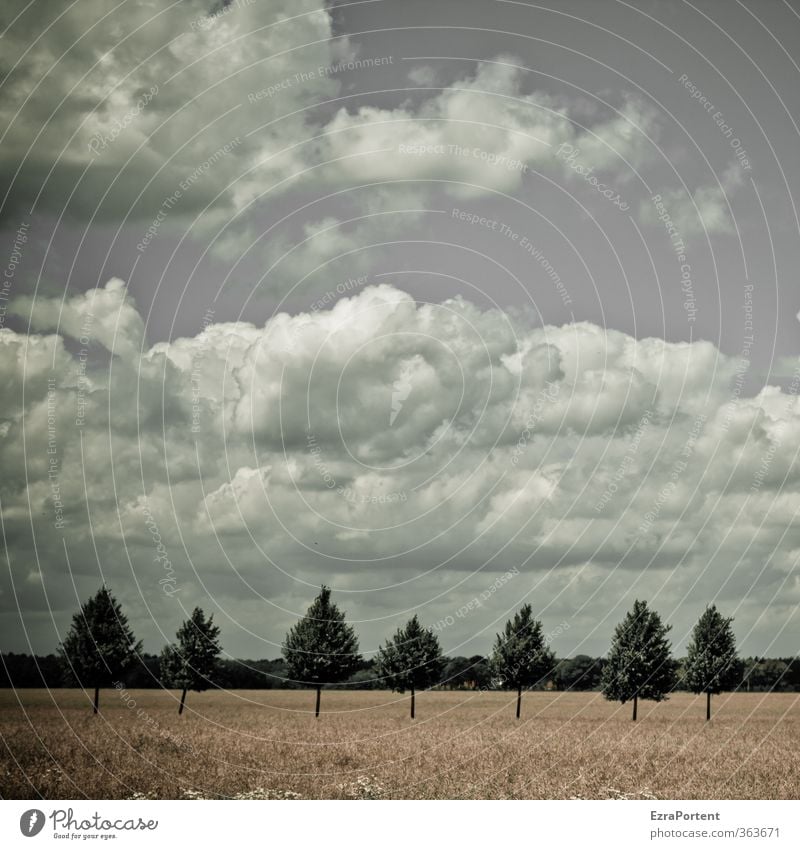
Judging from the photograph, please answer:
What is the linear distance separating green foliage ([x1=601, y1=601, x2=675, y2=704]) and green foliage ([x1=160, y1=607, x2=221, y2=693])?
28.3 m

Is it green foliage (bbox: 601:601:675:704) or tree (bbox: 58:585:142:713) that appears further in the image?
green foliage (bbox: 601:601:675:704)

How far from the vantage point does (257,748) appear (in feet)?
111

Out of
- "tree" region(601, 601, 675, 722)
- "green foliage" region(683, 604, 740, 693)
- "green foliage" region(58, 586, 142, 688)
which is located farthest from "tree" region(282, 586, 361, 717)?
"green foliage" region(683, 604, 740, 693)

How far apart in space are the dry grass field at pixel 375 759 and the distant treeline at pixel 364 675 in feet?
11.9

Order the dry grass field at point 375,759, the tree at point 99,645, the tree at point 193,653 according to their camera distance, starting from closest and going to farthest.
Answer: the dry grass field at point 375,759
the tree at point 99,645
the tree at point 193,653

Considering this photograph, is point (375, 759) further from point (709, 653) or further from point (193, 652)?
point (709, 653)

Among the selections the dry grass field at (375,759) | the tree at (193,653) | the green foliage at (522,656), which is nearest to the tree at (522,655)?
the green foliage at (522,656)

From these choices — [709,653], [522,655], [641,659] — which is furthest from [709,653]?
[522,655]

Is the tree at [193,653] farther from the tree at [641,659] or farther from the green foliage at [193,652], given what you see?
the tree at [641,659]

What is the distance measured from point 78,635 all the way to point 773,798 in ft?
132

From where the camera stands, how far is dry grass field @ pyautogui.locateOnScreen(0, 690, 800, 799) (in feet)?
88.0

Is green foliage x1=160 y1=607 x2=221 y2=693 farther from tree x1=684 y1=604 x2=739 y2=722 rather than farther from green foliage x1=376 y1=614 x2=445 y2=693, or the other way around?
tree x1=684 y1=604 x2=739 y2=722

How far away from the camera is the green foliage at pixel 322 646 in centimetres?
6162
